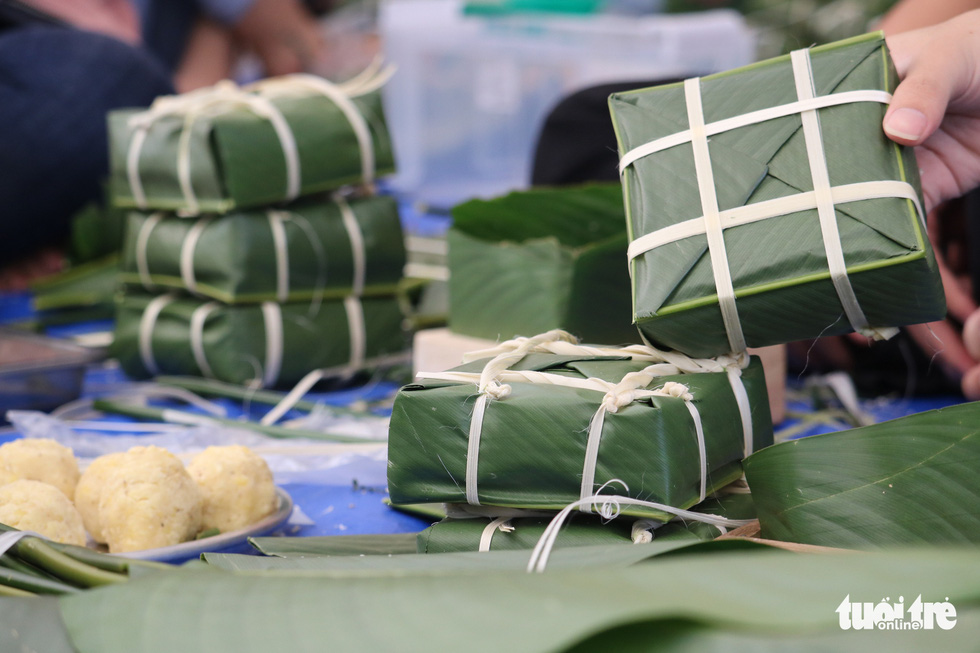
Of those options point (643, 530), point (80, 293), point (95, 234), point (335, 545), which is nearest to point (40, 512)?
point (335, 545)

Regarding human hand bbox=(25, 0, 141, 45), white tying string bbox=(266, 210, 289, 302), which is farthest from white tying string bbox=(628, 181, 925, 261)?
human hand bbox=(25, 0, 141, 45)

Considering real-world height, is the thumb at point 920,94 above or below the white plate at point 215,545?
above

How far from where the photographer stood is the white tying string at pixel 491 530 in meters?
0.55

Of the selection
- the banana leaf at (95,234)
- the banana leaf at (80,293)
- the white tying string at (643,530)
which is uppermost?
the white tying string at (643,530)

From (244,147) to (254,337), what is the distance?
27 centimetres

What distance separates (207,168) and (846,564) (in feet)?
3.45

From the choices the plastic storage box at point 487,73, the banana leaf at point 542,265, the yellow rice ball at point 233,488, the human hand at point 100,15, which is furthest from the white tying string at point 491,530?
the plastic storage box at point 487,73

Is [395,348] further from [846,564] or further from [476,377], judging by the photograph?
[846,564]

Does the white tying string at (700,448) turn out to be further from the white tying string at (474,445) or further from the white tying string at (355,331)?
the white tying string at (355,331)

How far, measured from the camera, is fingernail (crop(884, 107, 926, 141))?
53 cm

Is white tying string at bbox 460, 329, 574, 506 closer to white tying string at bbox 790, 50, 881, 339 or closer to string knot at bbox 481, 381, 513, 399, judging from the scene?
string knot at bbox 481, 381, 513, 399

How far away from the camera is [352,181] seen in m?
1.27

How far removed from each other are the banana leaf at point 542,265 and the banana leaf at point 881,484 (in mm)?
397

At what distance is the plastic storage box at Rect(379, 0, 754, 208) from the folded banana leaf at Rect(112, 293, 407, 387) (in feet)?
4.51
